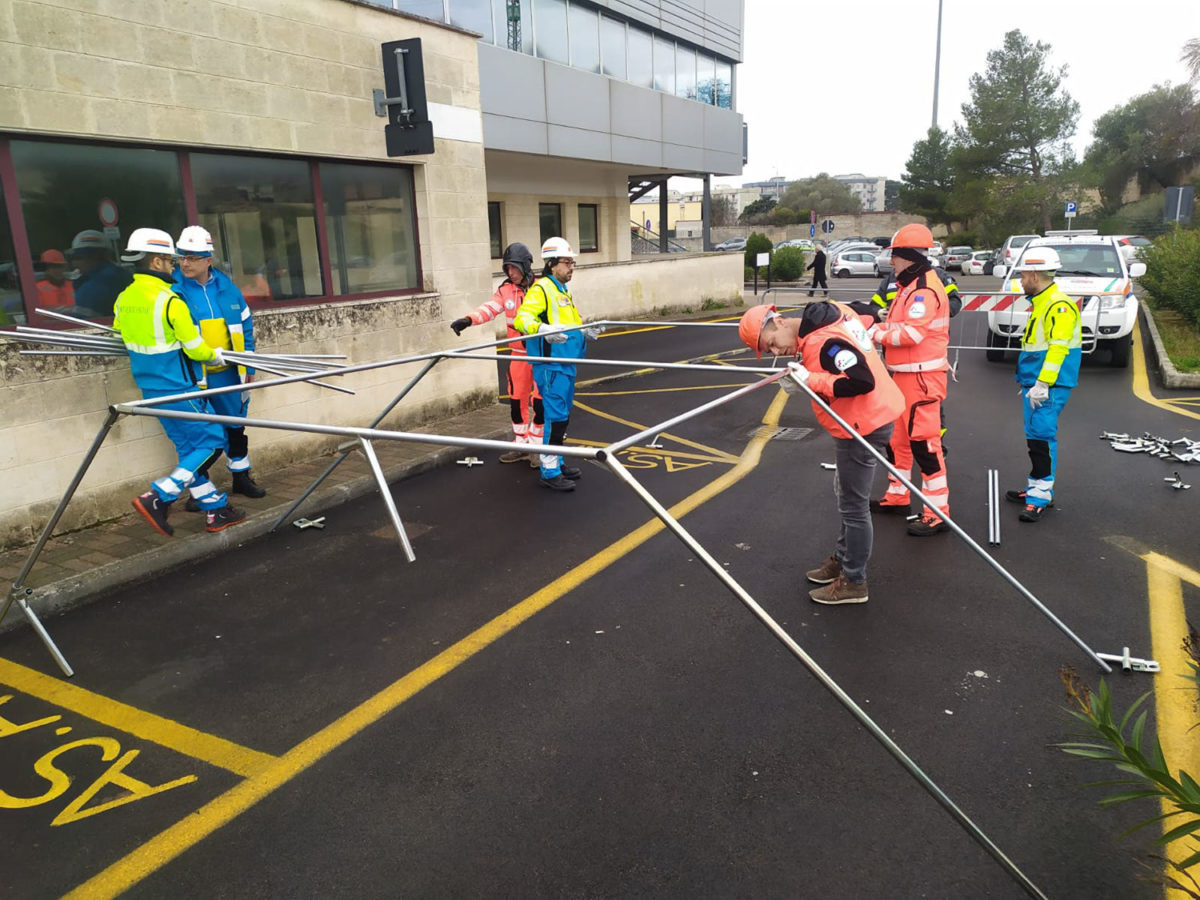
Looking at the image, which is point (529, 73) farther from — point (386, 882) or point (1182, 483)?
point (386, 882)

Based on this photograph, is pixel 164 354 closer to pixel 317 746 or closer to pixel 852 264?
pixel 317 746

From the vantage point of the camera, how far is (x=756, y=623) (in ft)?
15.7

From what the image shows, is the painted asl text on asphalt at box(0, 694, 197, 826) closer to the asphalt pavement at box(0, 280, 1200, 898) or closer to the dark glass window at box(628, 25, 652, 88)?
the asphalt pavement at box(0, 280, 1200, 898)

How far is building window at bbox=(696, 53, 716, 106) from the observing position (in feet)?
85.1

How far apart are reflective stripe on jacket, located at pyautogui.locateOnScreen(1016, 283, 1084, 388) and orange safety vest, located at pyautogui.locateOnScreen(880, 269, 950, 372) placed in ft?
2.55

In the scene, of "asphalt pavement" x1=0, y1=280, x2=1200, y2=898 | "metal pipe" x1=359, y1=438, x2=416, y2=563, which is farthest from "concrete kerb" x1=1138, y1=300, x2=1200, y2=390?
"metal pipe" x1=359, y1=438, x2=416, y2=563

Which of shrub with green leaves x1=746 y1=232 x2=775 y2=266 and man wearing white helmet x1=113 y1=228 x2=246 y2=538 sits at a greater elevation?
shrub with green leaves x1=746 y1=232 x2=775 y2=266

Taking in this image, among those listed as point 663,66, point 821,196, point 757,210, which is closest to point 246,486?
point 663,66

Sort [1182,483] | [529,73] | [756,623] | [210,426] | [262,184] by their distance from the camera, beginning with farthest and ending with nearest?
[529,73] → [262,184] → [1182,483] → [210,426] → [756,623]

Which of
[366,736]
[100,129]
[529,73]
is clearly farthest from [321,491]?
[529,73]

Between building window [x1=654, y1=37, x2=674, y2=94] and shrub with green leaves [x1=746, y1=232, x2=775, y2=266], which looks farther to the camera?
shrub with green leaves [x1=746, y1=232, x2=775, y2=266]

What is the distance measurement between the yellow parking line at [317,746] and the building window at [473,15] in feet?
48.9

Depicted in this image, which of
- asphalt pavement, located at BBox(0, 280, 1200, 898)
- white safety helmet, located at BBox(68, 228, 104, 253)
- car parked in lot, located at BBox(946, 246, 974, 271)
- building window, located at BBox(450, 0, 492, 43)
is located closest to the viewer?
asphalt pavement, located at BBox(0, 280, 1200, 898)

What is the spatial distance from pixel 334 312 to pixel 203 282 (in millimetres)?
1841
